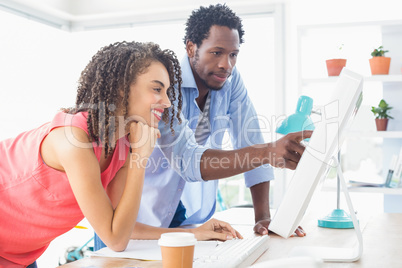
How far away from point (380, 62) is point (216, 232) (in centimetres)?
A: 220

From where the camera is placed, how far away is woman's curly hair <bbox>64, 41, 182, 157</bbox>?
4.23 ft

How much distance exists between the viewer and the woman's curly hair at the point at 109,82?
1.29 m

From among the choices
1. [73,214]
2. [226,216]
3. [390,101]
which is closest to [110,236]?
[73,214]

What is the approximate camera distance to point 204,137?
1956 mm

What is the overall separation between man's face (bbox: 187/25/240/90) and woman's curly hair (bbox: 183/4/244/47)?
0.09 feet

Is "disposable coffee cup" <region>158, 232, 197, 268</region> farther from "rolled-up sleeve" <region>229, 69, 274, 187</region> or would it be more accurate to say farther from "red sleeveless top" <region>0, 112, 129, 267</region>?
"rolled-up sleeve" <region>229, 69, 274, 187</region>

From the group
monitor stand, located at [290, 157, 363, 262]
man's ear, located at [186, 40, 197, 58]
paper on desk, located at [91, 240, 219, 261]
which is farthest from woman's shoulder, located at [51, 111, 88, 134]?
man's ear, located at [186, 40, 197, 58]

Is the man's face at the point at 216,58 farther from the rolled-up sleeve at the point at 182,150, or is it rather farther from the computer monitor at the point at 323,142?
the computer monitor at the point at 323,142

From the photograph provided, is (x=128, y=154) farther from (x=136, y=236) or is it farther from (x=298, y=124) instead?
(x=298, y=124)

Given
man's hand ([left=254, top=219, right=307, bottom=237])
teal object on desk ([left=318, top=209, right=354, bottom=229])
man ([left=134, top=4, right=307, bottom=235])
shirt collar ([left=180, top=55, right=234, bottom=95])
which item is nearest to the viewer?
man's hand ([left=254, top=219, right=307, bottom=237])

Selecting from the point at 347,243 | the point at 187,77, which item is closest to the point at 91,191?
the point at 347,243

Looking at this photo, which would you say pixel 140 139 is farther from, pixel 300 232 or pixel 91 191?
pixel 300 232

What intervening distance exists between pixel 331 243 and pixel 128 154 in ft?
2.22

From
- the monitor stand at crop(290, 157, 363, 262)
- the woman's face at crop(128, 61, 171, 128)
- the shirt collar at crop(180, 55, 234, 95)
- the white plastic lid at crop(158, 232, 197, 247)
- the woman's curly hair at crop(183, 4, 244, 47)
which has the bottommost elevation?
the monitor stand at crop(290, 157, 363, 262)
